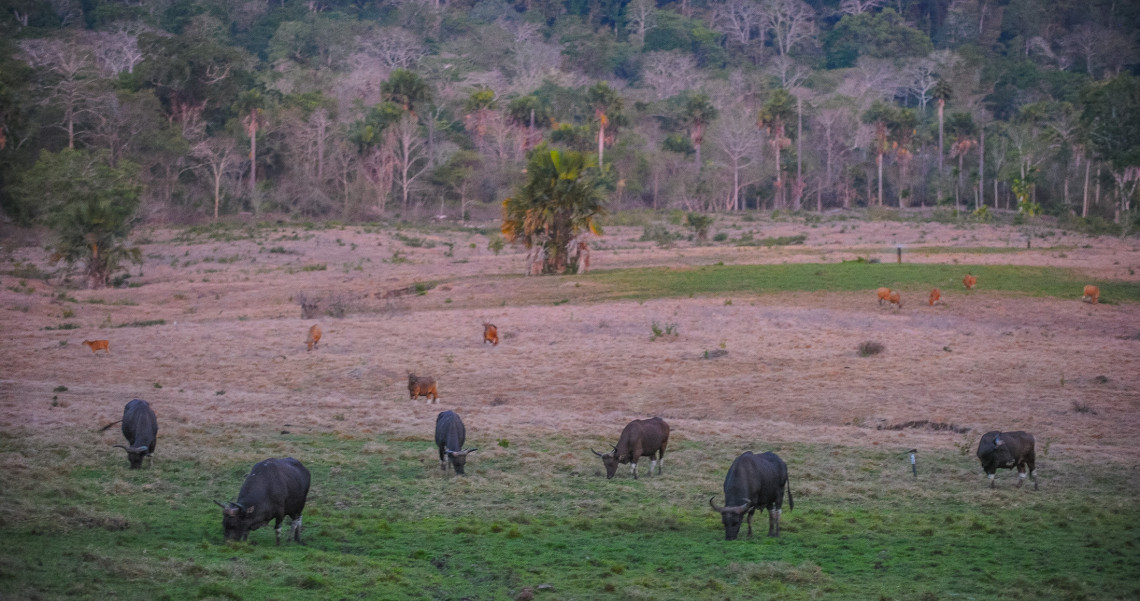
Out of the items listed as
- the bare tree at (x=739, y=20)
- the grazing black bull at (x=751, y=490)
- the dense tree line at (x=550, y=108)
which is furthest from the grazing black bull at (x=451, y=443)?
the bare tree at (x=739, y=20)

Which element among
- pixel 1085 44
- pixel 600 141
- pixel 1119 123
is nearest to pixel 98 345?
pixel 1119 123

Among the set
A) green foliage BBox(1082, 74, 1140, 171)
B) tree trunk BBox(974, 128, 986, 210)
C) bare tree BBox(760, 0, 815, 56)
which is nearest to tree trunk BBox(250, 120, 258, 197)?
green foliage BBox(1082, 74, 1140, 171)

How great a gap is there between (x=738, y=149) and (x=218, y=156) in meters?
41.6

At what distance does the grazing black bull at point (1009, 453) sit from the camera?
15461 millimetres

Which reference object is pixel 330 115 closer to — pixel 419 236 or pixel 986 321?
pixel 419 236

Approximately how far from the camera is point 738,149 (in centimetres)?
9081

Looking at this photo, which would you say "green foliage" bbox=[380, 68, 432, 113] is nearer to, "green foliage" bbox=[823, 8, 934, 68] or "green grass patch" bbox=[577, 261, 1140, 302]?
"green grass patch" bbox=[577, 261, 1140, 302]

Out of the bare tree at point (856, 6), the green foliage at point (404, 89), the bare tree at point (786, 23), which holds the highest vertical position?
the bare tree at point (856, 6)

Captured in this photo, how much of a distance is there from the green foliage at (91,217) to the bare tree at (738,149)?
53.0 metres

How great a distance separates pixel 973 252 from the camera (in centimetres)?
4622

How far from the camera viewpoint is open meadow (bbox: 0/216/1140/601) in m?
11.1

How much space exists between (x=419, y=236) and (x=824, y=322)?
109 ft

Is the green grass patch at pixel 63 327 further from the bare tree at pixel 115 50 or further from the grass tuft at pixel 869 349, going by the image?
the bare tree at pixel 115 50

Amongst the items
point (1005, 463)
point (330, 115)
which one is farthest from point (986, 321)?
point (330, 115)
